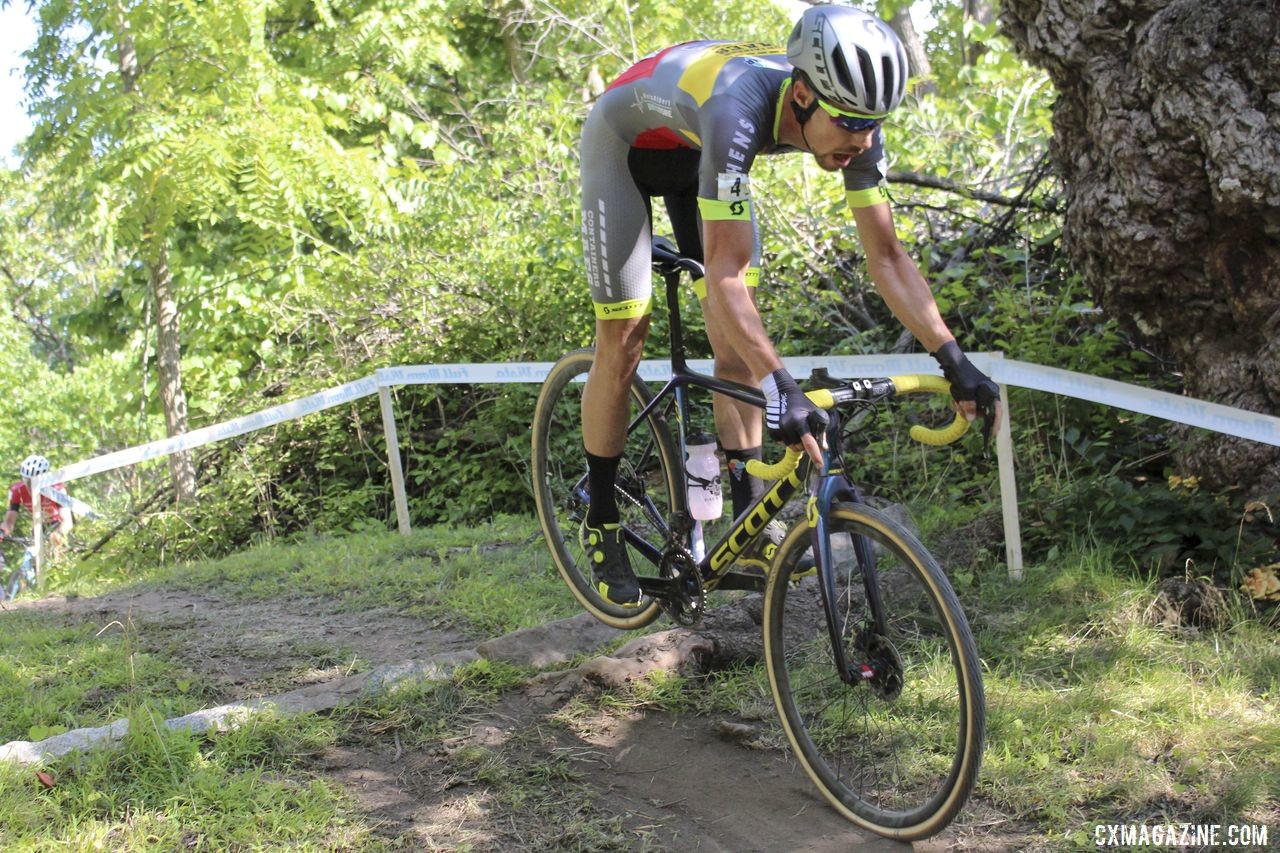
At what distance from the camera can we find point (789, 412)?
9.36 ft

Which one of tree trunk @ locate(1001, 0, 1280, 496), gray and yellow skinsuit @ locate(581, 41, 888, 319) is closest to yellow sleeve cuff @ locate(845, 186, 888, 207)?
gray and yellow skinsuit @ locate(581, 41, 888, 319)

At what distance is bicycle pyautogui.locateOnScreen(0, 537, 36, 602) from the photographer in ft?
32.0

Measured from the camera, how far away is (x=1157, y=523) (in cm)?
471

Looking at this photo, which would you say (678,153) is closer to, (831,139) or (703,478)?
(831,139)

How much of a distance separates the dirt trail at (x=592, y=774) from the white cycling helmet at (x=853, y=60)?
6.62ft

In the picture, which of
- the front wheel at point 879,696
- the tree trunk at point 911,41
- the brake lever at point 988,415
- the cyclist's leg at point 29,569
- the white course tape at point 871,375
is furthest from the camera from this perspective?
the tree trunk at point 911,41

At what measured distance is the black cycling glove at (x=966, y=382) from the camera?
2.97 metres

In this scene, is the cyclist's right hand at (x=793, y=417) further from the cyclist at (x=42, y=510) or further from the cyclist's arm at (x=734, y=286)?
Answer: the cyclist at (x=42, y=510)

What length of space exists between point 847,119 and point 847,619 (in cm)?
138

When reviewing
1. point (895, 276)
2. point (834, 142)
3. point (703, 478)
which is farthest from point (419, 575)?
point (834, 142)

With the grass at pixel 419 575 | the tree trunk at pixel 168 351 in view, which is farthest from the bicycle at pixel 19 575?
the grass at pixel 419 575

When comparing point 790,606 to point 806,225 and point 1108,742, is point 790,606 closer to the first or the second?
point 1108,742

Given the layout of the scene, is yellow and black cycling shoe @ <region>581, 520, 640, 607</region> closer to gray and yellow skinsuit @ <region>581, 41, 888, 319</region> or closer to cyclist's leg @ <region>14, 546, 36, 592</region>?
gray and yellow skinsuit @ <region>581, 41, 888, 319</region>

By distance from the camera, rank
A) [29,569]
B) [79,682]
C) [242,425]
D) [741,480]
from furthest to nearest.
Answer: [29,569] < [242,425] < [79,682] < [741,480]
